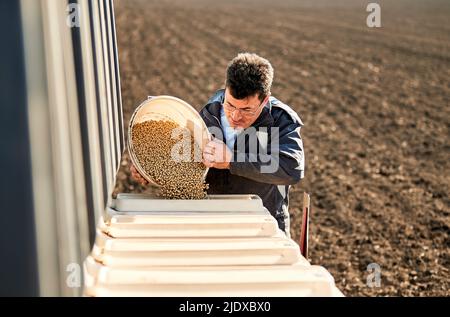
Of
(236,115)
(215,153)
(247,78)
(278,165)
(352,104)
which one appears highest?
(247,78)

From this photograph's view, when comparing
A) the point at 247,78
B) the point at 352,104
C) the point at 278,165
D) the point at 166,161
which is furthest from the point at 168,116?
the point at 352,104

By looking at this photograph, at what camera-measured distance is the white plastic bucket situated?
12.5 feet

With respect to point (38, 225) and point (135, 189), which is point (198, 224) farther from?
point (135, 189)

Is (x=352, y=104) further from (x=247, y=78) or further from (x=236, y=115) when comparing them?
(x=247, y=78)

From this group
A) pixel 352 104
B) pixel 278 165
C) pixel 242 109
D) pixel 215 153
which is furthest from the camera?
pixel 352 104

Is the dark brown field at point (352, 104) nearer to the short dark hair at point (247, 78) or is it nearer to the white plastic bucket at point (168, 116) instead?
the short dark hair at point (247, 78)

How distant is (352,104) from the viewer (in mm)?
13617

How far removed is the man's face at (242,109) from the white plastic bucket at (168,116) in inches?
13.0

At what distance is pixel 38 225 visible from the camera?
246cm

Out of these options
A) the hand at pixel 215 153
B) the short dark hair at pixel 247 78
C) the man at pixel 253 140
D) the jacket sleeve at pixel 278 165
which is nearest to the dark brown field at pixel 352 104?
the man at pixel 253 140

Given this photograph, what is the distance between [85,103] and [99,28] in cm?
119

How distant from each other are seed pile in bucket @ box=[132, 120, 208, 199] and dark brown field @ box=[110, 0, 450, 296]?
293 centimetres

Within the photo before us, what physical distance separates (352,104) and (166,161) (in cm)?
1004

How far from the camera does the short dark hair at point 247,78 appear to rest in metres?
4.02
